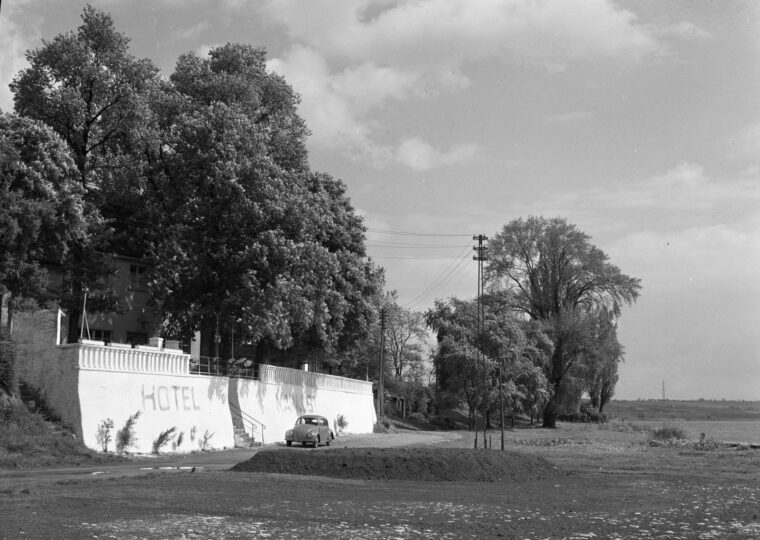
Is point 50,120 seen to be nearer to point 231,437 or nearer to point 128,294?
point 128,294

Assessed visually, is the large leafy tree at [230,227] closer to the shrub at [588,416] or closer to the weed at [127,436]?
the weed at [127,436]

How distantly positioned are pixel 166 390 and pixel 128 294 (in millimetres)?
12031

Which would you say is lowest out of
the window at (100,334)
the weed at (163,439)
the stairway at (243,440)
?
the stairway at (243,440)

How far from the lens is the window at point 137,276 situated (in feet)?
150

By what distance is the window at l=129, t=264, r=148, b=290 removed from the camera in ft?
150

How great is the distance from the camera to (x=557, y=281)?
3145 inches

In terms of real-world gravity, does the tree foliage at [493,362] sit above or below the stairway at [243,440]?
above

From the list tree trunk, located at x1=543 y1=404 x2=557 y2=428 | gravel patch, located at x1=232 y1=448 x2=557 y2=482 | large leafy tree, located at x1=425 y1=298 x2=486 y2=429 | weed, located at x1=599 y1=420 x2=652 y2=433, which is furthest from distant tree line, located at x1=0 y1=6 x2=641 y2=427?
weed, located at x1=599 y1=420 x2=652 y2=433

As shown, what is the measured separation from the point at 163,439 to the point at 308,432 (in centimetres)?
1004

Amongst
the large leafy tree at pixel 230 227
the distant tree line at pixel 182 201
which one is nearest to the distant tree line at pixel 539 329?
the distant tree line at pixel 182 201

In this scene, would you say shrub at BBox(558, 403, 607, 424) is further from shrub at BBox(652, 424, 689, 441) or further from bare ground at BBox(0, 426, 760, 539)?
bare ground at BBox(0, 426, 760, 539)

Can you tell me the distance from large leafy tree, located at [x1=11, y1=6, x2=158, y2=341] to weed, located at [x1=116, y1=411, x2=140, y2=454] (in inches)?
299

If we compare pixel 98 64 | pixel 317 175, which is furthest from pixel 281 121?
pixel 98 64

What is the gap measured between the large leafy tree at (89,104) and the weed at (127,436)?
7601 millimetres
